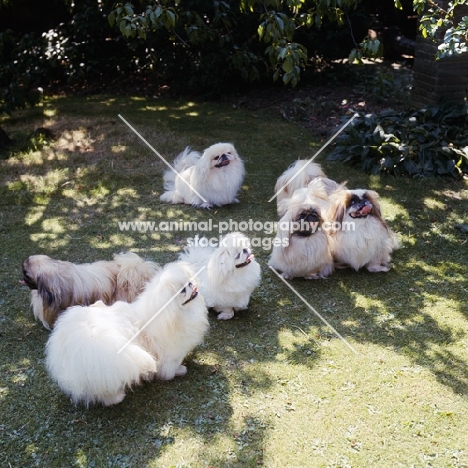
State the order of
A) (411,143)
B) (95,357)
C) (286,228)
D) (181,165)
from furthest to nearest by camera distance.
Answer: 1. (411,143)
2. (181,165)
3. (286,228)
4. (95,357)

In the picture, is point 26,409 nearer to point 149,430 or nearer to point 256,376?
point 149,430

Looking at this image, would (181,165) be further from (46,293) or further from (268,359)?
(268,359)

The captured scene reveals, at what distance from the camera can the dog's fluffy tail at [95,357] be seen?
310 cm

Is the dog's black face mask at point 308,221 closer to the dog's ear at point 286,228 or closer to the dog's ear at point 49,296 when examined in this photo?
the dog's ear at point 286,228

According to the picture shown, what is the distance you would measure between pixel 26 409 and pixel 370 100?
8.02 m

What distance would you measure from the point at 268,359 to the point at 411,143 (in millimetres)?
4429

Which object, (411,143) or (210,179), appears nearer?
(210,179)

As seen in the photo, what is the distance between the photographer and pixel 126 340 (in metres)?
3.25

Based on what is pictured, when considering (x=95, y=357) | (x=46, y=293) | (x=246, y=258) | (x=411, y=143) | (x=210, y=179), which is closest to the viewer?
(x=95, y=357)

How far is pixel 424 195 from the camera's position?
21.5 feet

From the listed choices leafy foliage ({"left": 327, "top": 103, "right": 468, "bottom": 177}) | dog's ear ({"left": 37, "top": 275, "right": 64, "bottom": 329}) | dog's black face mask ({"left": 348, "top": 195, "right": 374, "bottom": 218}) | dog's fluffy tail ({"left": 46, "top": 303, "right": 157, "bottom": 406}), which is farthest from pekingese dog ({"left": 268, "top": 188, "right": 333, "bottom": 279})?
leafy foliage ({"left": 327, "top": 103, "right": 468, "bottom": 177})

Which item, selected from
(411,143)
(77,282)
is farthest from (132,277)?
(411,143)

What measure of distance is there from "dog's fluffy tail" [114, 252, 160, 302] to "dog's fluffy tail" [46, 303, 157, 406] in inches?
29.0
